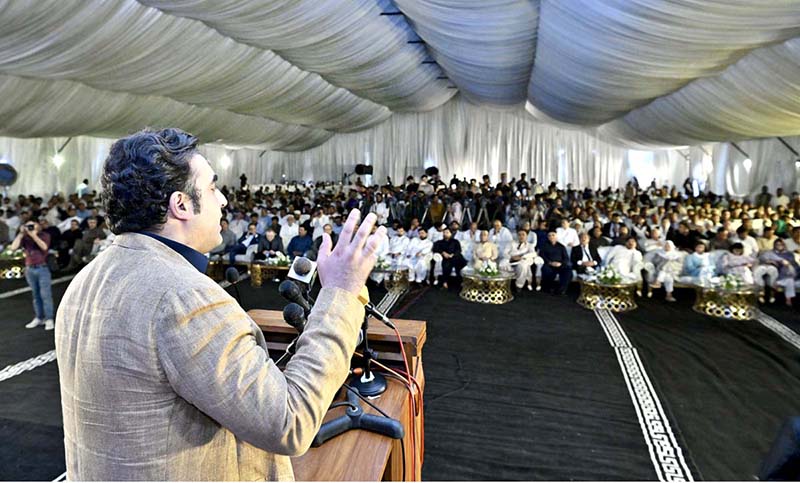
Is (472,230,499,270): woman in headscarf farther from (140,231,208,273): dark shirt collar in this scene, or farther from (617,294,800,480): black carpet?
(140,231,208,273): dark shirt collar

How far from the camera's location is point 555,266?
276 inches

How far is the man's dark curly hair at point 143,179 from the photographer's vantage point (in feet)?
2.78

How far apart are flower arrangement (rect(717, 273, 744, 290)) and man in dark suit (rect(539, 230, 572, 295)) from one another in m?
1.81

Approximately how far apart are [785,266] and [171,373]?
24.8 ft

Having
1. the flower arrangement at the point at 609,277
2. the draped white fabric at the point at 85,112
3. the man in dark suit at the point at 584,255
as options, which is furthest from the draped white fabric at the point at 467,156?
the flower arrangement at the point at 609,277

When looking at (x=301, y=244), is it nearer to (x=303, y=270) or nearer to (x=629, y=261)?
(x=629, y=261)

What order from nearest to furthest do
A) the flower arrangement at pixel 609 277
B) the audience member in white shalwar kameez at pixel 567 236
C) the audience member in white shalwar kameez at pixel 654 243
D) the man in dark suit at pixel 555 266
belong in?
the flower arrangement at pixel 609 277 → the man in dark suit at pixel 555 266 → the audience member in white shalwar kameez at pixel 654 243 → the audience member in white shalwar kameez at pixel 567 236

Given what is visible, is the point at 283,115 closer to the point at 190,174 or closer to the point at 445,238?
the point at 445,238

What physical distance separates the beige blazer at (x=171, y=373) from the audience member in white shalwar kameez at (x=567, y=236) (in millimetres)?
7411

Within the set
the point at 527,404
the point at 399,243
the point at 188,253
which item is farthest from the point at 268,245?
the point at 188,253

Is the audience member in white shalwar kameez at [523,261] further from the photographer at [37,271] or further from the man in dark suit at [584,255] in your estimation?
the photographer at [37,271]

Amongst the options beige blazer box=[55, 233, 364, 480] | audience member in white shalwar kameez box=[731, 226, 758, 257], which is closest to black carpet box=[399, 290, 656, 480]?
beige blazer box=[55, 233, 364, 480]

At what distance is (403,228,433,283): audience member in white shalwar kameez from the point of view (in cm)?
756

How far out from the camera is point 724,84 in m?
6.49
